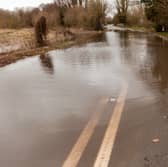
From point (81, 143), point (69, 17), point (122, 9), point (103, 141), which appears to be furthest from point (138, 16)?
point (81, 143)

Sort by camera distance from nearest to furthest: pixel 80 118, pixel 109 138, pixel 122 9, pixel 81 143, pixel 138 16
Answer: pixel 81 143, pixel 109 138, pixel 80 118, pixel 138 16, pixel 122 9

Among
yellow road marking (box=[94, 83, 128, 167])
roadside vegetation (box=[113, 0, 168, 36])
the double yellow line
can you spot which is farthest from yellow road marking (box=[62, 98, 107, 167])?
roadside vegetation (box=[113, 0, 168, 36])

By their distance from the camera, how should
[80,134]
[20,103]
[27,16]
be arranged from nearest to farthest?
[80,134] < [20,103] < [27,16]

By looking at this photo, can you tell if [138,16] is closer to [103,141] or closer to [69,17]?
[69,17]

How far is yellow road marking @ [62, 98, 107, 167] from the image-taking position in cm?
479

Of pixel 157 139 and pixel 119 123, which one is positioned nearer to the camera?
pixel 157 139

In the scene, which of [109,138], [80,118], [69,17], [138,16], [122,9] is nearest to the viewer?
[109,138]

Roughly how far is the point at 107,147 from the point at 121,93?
4.24 metres

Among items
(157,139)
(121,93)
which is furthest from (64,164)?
(121,93)

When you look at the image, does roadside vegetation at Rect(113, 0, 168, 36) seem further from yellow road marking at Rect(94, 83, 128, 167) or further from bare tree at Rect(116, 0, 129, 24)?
yellow road marking at Rect(94, 83, 128, 167)

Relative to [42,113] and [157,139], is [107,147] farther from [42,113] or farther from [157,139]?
[42,113]

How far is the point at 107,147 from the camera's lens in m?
5.27

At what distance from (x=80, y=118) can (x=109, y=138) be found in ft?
4.92

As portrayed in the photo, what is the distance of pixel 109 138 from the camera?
224 inches
